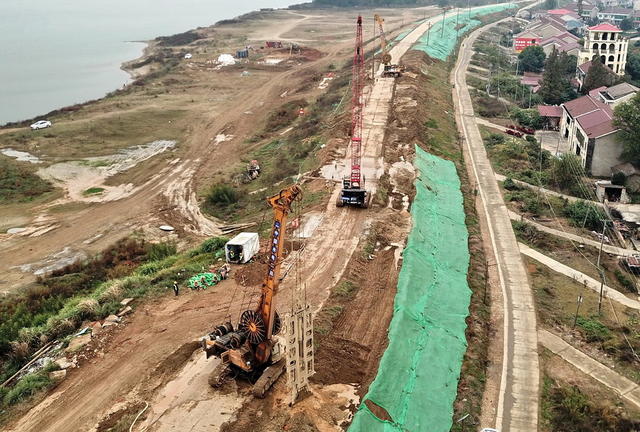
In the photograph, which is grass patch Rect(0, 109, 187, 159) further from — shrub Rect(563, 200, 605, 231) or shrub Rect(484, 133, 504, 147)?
shrub Rect(563, 200, 605, 231)

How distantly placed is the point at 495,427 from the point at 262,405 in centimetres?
883

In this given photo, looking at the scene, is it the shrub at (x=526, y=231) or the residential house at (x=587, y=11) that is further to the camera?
the residential house at (x=587, y=11)

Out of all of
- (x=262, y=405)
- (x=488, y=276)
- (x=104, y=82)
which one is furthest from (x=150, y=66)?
(x=262, y=405)

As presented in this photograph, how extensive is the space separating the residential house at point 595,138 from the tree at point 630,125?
0.69m

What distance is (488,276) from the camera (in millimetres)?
32281

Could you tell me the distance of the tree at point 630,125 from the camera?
148 feet

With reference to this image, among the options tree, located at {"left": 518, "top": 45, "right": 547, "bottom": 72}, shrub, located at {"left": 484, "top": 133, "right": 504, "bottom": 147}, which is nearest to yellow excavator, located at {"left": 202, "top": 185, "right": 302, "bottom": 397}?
shrub, located at {"left": 484, "top": 133, "right": 504, "bottom": 147}

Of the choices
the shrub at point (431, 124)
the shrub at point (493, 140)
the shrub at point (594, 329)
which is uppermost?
the shrub at point (431, 124)

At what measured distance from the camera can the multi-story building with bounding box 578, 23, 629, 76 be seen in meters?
77.1

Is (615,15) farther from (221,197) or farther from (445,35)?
(221,197)

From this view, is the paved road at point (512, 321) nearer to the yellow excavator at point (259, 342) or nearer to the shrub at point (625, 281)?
the shrub at point (625, 281)

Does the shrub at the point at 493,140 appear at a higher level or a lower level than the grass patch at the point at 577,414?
higher

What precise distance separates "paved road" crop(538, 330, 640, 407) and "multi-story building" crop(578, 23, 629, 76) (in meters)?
62.3

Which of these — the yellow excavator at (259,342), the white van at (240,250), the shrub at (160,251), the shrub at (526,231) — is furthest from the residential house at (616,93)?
the yellow excavator at (259,342)
